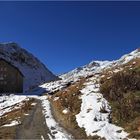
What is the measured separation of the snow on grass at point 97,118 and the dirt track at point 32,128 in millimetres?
3927

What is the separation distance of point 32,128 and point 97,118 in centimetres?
701

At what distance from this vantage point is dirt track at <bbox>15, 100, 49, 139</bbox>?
29453 mm

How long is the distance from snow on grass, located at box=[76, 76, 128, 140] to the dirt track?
155 inches

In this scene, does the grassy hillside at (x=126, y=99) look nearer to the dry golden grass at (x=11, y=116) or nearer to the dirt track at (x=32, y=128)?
the dirt track at (x=32, y=128)

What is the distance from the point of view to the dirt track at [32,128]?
29453mm

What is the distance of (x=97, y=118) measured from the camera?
32.0 m

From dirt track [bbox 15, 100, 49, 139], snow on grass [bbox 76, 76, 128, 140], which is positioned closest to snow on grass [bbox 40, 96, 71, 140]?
dirt track [bbox 15, 100, 49, 139]

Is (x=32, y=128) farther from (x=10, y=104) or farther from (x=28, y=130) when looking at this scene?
(x=10, y=104)

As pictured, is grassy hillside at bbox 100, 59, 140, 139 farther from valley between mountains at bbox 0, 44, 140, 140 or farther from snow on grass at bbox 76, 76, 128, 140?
snow on grass at bbox 76, 76, 128, 140

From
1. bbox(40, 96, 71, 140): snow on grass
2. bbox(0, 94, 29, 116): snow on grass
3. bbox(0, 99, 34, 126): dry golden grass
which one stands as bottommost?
bbox(40, 96, 71, 140): snow on grass

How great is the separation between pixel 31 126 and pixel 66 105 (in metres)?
11.3

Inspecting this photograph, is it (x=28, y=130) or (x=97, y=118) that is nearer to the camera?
(x=97, y=118)

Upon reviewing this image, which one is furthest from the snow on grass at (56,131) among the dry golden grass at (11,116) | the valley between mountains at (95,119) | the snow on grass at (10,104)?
the snow on grass at (10,104)

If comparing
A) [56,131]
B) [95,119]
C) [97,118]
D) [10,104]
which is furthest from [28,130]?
[10,104]
